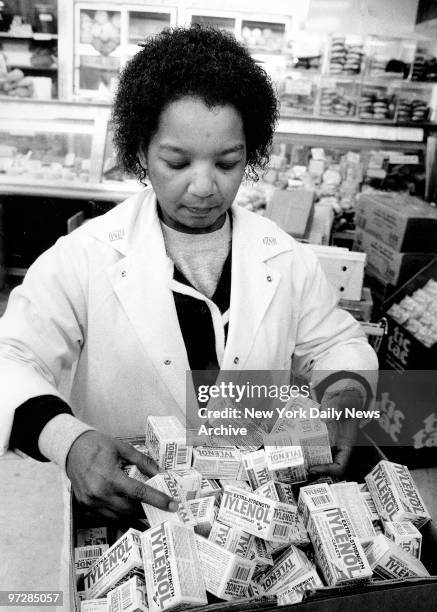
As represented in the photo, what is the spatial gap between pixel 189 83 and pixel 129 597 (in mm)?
926

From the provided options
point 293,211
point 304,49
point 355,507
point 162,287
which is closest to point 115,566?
point 355,507

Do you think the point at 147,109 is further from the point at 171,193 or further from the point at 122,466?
the point at 122,466

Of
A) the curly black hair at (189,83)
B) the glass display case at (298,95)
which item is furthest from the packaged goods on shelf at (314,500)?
the glass display case at (298,95)

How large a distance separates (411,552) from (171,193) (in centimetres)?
81

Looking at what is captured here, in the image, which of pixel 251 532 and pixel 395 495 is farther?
pixel 395 495

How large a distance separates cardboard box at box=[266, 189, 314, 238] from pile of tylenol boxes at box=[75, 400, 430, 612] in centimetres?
177

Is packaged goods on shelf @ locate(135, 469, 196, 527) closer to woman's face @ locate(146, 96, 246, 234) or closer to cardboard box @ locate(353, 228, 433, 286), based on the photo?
woman's face @ locate(146, 96, 246, 234)

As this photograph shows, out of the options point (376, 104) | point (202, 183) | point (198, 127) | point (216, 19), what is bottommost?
point (202, 183)

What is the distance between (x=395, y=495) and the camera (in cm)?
98

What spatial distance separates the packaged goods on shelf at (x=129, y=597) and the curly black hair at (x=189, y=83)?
34.0 inches

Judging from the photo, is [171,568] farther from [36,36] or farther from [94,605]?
[36,36]

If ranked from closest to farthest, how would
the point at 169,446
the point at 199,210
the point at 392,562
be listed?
the point at 392,562
the point at 169,446
the point at 199,210

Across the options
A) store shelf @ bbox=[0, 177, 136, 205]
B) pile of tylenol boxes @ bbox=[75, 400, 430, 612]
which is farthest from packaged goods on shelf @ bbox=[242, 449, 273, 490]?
store shelf @ bbox=[0, 177, 136, 205]

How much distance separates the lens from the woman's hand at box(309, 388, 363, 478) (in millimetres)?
1049
